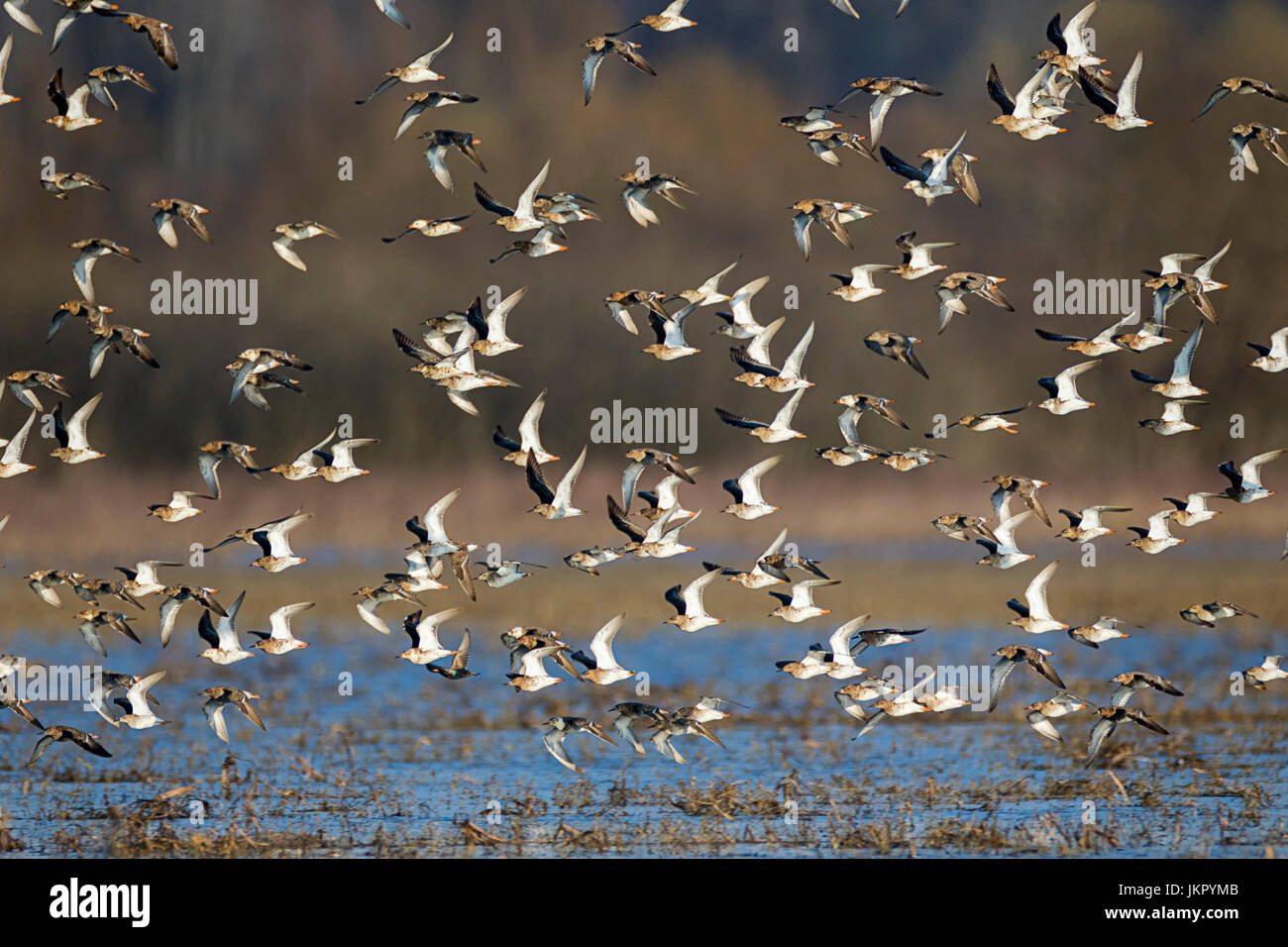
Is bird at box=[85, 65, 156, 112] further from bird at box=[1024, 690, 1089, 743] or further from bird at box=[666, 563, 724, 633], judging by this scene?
bird at box=[1024, 690, 1089, 743]

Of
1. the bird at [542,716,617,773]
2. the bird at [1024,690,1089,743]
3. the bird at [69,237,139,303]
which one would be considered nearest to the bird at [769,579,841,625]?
the bird at [1024,690,1089,743]

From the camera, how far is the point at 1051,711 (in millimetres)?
25641

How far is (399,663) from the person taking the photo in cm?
3375

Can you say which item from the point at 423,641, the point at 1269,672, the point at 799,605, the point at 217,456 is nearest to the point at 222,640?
the point at 423,641

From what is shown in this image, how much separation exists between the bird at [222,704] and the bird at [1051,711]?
32.1 ft

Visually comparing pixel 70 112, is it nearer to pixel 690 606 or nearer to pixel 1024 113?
pixel 690 606

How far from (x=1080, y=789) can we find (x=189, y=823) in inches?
419

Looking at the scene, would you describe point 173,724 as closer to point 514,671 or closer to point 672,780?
point 514,671

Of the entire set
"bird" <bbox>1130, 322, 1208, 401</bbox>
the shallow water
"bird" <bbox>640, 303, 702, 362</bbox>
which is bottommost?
the shallow water

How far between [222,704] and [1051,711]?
1103cm

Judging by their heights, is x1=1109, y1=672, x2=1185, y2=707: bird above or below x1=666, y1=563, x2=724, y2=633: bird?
below

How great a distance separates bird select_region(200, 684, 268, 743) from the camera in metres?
25.6

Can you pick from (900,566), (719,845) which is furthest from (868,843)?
(900,566)

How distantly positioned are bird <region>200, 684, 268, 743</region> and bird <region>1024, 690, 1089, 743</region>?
9.79 m
